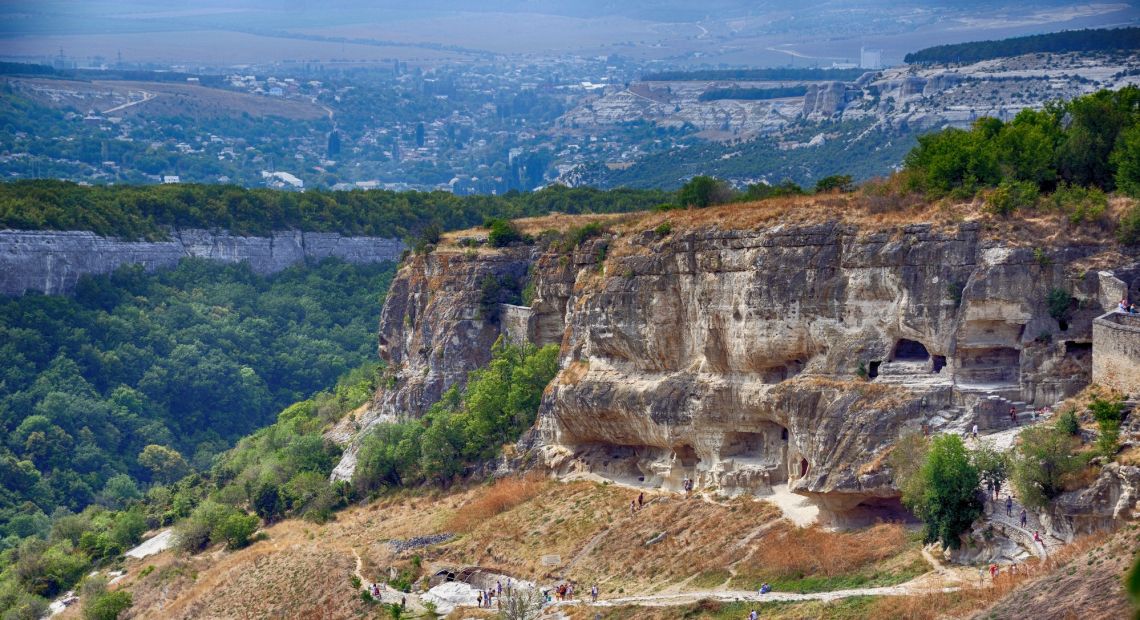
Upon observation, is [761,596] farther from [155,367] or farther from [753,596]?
[155,367]

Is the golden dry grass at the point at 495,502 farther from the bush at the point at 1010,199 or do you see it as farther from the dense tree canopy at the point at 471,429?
the bush at the point at 1010,199

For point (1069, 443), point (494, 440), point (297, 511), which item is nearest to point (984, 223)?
point (1069, 443)

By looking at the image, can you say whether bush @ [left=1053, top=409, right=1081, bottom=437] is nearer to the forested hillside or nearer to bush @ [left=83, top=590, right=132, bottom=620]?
bush @ [left=83, top=590, right=132, bottom=620]

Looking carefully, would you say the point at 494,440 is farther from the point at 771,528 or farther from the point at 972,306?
the point at 972,306

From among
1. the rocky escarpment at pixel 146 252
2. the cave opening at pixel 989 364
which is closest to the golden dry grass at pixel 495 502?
the cave opening at pixel 989 364

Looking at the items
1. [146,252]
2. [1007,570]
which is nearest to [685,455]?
[1007,570]

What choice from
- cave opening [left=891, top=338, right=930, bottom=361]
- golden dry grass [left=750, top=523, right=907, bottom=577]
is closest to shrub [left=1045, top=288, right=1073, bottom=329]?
cave opening [left=891, top=338, right=930, bottom=361]
